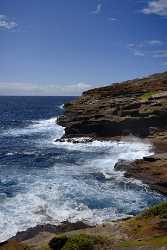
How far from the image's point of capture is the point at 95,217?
3028 centimetres

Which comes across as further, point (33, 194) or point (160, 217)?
point (33, 194)

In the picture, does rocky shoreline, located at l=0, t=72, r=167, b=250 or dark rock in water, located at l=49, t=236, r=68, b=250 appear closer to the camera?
dark rock in water, located at l=49, t=236, r=68, b=250

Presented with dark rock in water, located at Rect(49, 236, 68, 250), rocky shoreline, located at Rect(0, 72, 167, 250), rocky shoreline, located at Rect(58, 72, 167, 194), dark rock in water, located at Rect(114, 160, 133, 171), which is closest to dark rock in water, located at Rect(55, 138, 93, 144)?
rocky shoreline, located at Rect(0, 72, 167, 250)

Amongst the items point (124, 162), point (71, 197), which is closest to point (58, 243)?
point (71, 197)

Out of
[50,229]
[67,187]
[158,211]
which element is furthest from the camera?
[67,187]

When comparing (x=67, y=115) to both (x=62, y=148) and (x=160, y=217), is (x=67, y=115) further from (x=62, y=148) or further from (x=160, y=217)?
(x=160, y=217)

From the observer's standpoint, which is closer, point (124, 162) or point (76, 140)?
point (124, 162)

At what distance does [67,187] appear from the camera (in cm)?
3838

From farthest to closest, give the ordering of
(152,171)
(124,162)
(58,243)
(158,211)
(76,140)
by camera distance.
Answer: (76,140) < (124,162) < (152,171) < (158,211) < (58,243)

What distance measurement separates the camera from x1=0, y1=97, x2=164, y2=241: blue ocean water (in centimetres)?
3077

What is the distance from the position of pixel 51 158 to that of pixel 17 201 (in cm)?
2043

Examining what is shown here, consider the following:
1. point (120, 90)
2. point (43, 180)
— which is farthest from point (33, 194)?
point (120, 90)

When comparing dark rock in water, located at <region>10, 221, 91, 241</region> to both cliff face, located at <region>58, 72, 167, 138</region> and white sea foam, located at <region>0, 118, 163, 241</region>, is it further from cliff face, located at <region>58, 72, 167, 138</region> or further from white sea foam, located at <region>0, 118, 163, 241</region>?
cliff face, located at <region>58, 72, 167, 138</region>

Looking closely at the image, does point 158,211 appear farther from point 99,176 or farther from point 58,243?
point 99,176
